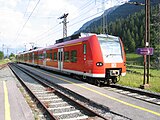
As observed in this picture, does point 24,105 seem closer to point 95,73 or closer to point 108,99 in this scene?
point 108,99

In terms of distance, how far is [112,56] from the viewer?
1416cm

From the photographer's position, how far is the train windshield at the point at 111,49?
14.0m

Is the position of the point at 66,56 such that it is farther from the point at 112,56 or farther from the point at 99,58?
the point at 99,58

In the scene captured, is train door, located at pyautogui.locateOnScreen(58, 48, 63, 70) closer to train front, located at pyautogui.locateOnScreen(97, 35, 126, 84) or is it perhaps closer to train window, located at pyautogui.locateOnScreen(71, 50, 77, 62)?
train window, located at pyautogui.locateOnScreen(71, 50, 77, 62)

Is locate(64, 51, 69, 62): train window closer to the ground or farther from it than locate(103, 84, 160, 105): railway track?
farther from it

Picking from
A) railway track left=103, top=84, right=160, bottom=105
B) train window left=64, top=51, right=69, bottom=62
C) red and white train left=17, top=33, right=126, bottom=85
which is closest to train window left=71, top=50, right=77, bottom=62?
red and white train left=17, top=33, right=126, bottom=85

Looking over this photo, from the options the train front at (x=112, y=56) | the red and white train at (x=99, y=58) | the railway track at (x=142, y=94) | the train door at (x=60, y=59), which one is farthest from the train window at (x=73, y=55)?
the railway track at (x=142, y=94)

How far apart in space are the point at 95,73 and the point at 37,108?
5279 millimetres

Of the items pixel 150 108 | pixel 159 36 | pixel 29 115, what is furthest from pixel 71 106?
pixel 159 36

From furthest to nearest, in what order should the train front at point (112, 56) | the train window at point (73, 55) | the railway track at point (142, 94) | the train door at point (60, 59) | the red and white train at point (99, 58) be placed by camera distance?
the train door at point (60, 59) < the train window at point (73, 55) < the train front at point (112, 56) < the red and white train at point (99, 58) < the railway track at point (142, 94)

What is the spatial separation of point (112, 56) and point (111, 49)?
43 cm

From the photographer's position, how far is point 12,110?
784 cm

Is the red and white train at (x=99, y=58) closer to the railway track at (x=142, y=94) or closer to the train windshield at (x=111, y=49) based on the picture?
the train windshield at (x=111, y=49)

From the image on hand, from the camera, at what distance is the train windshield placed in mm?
13955
